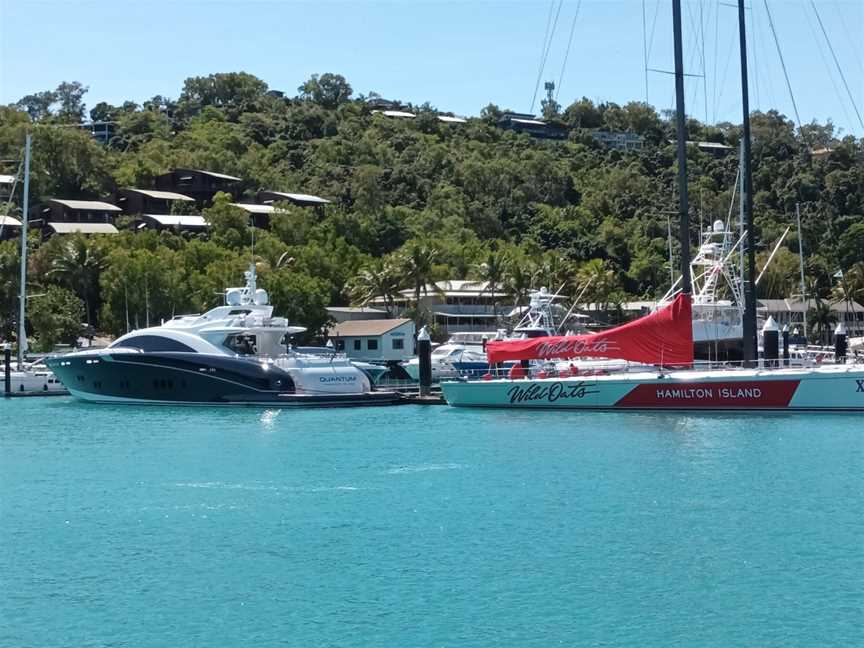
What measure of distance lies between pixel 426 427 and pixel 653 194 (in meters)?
85.3

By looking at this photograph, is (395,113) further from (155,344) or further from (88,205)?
(155,344)

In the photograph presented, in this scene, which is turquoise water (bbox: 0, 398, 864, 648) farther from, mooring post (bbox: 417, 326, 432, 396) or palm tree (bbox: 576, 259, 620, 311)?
palm tree (bbox: 576, 259, 620, 311)

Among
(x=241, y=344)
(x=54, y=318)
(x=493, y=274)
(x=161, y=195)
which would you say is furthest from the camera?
(x=161, y=195)

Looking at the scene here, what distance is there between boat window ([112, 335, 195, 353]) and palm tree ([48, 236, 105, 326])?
2540 cm

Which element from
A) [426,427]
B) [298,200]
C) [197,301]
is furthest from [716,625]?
[298,200]

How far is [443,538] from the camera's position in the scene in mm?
22344

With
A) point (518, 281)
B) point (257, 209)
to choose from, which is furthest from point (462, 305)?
point (257, 209)

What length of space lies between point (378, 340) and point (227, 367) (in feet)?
72.9

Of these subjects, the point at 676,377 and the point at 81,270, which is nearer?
the point at 676,377

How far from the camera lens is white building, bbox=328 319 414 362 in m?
68.9

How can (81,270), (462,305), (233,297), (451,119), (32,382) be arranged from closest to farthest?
(233,297), (32,382), (81,270), (462,305), (451,119)

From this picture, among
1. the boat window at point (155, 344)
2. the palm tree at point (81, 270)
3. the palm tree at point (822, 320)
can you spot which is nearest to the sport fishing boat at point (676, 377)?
the boat window at point (155, 344)

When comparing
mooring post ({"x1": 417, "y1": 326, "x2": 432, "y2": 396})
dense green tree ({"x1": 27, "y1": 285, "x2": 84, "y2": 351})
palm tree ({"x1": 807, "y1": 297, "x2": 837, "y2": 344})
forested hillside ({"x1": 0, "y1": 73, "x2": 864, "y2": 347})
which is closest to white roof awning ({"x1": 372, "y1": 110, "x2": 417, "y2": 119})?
forested hillside ({"x1": 0, "y1": 73, "x2": 864, "y2": 347})

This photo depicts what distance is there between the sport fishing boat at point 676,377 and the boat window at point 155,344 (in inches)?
457
